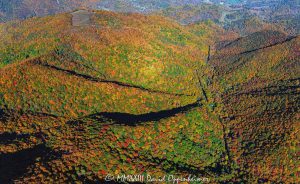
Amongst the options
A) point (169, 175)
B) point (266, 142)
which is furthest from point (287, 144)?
point (169, 175)

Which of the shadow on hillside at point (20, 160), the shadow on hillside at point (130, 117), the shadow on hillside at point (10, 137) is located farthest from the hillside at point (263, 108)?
the shadow on hillside at point (10, 137)

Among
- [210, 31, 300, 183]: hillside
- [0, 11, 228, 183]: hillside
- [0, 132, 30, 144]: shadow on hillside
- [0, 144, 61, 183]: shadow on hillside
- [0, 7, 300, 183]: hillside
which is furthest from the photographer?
[210, 31, 300, 183]: hillside

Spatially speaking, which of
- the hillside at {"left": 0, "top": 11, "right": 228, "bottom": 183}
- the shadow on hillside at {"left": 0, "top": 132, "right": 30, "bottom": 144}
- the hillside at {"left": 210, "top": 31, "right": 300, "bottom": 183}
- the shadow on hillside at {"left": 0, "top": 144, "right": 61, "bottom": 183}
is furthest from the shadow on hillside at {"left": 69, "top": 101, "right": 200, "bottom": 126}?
the hillside at {"left": 210, "top": 31, "right": 300, "bottom": 183}

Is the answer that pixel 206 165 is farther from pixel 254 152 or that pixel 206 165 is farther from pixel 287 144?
pixel 287 144

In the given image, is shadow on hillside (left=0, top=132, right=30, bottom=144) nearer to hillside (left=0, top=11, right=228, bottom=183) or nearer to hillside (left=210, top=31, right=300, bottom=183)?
hillside (left=0, top=11, right=228, bottom=183)

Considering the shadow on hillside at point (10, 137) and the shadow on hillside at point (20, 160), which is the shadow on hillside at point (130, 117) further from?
the shadow on hillside at point (20, 160)

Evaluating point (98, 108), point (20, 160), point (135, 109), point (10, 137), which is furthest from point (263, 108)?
point (10, 137)

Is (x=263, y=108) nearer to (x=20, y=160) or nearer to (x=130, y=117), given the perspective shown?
(x=130, y=117)

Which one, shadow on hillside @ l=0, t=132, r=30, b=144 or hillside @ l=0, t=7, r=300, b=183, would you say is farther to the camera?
shadow on hillside @ l=0, t=132, r=30, b=144
